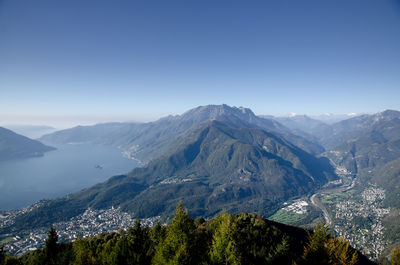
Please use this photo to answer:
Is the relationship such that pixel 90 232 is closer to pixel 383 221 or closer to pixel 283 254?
pixel 283 254

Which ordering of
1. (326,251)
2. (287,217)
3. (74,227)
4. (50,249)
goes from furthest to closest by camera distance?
(287,217) < (74,227) < (50,249) < (326,251)

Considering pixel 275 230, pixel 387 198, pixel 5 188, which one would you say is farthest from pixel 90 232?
pixel 387 198

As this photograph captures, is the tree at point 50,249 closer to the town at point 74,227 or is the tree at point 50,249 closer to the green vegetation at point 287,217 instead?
the town at point 74,227

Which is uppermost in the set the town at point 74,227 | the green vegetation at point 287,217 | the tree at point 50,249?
the tree at point 50,249

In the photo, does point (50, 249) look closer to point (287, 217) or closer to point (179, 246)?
point (179, 246)

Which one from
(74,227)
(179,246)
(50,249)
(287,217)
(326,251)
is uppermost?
(179,246)

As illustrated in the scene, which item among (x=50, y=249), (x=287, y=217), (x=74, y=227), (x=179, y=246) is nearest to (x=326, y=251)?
(x=179, y=246)

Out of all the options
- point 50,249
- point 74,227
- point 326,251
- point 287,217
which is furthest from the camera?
point 287,217

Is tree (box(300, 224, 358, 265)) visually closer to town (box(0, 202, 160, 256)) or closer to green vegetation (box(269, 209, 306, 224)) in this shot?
town (box(0, 202, 160, 256))

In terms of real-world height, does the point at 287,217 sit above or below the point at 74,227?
below

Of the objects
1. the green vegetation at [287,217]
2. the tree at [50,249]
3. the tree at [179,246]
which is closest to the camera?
the tree at [179,246]

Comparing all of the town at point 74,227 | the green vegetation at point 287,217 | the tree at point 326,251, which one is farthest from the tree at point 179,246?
the green vegetation at point 287,217

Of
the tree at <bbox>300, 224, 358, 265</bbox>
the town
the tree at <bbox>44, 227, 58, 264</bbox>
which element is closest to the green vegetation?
the town
